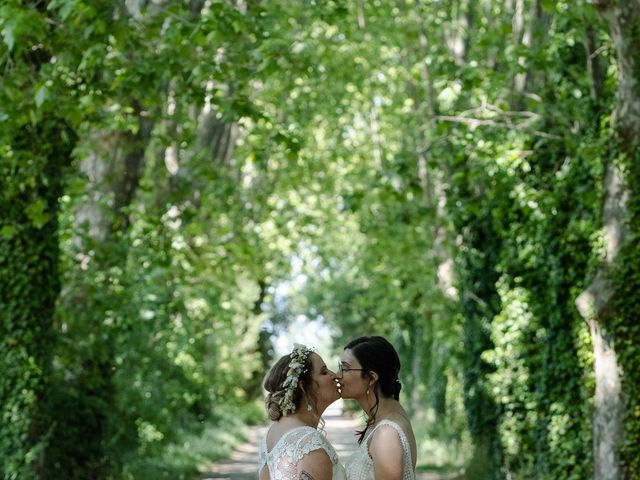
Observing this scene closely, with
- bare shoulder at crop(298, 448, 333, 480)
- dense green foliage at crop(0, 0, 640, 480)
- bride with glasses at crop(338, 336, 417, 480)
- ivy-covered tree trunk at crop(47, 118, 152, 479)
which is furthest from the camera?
ivy-covered tree trunk at crop(47, 118, 152, 479)

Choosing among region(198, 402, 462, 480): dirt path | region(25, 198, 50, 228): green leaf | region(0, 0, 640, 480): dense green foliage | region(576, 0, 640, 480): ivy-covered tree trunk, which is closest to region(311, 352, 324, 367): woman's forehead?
region(0, 0, 640, 480): dense green foliage

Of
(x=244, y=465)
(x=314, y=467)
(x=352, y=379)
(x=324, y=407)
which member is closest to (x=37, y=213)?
(x=324, y=407)

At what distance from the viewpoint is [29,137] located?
12.3 metres

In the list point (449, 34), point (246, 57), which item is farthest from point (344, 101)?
point (246, 57)

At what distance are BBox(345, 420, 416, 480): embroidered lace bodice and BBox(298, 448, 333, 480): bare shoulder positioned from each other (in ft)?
0.94

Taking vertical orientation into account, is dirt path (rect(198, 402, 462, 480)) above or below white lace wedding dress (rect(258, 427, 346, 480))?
above

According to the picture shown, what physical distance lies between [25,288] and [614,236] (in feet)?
21.3

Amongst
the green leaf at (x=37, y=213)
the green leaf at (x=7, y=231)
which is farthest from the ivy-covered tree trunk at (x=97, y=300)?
the green leaf at (x=7, y=231)

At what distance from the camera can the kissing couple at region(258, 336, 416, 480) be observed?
17.7 ft

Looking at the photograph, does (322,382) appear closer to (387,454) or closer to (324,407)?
(324,407)

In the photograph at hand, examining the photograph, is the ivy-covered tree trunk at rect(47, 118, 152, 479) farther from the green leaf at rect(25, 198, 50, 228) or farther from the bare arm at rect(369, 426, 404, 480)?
the bare arm at rect(369, 426, 404, 480)

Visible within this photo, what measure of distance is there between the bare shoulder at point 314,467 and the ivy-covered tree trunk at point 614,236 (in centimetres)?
602

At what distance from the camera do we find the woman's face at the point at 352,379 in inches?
224

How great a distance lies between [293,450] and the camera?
5.40 m
